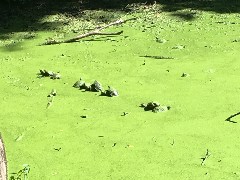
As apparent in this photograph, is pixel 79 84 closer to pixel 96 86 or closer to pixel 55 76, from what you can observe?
pixel 96 86

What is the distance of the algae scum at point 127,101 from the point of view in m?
2.16

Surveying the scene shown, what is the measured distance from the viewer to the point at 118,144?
2328 mm

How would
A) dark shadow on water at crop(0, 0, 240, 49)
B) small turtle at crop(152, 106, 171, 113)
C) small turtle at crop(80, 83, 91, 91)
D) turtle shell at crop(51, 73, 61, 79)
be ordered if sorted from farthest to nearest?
dark shadow on water at crop(0, 0, 240, 49), turtle shell at crop(51, 73, 61, 79), small turtle at crop(80, 83, 91, 91), small turtle at crop(152, 106, 171, 113)

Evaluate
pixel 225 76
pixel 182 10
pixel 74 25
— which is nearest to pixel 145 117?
pixel 225 76

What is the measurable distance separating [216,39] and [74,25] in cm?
136

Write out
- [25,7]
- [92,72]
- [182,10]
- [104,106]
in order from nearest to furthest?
[104,106] < [92,72] < [182,10] < [25,7]

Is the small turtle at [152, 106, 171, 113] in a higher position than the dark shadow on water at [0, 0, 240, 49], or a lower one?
higher

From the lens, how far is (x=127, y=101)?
2.84 meters

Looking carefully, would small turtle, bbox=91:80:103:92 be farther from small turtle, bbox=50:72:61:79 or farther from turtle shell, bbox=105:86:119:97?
small turtle, bbox=50:72:61:79

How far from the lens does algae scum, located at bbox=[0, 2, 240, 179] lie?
216cm

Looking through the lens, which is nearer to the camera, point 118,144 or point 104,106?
point 118,144

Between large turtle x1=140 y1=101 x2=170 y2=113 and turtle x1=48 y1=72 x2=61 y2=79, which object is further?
turtle x1=48 y1=72 x2=61 y2=79

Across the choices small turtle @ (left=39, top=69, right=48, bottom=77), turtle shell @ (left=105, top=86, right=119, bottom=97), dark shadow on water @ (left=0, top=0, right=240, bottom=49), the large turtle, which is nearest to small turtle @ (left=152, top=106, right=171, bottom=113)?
the large turtle

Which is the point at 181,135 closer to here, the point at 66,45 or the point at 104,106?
the point at 104,106
